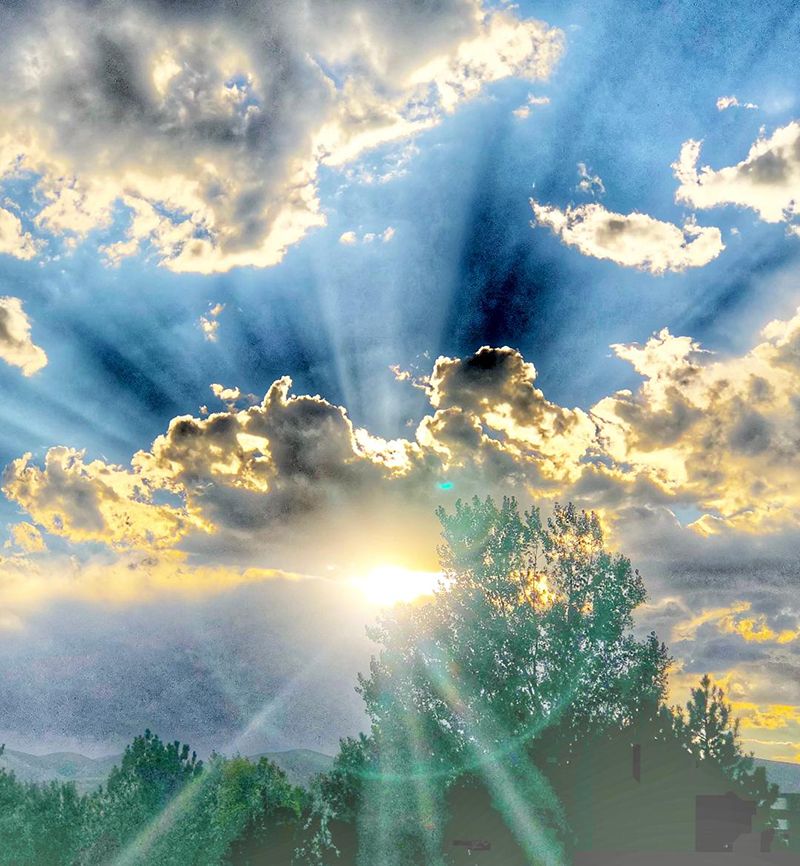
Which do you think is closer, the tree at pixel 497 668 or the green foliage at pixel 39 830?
the tree at pixel 497 668

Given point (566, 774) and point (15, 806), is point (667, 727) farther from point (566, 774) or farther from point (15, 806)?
point (15, 806)

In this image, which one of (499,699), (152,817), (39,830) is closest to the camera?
(499,699)

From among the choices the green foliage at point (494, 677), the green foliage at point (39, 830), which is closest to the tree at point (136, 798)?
the green foliage at point (39, 830)

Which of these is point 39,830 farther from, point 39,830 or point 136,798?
point 136,798

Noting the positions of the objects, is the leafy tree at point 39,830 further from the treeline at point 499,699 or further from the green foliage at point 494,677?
the green foliage at point 494,677

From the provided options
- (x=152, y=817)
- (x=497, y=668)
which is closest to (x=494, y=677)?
(x=497, y=668)

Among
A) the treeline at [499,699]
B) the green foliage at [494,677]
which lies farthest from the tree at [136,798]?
the green foliage at [494,677]

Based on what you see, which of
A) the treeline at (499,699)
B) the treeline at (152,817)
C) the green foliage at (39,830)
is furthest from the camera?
the green foliage at (39,830)

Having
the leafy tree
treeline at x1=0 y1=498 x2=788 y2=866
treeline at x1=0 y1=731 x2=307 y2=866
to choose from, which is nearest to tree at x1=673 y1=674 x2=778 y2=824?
treeline at x1=0 y1=498 x2=788 y2=866

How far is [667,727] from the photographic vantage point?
156 feet

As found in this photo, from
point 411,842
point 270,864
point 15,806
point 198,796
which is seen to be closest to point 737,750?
point 411,842

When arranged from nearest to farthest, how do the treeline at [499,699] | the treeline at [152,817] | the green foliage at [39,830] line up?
the treeline at [499,699] < the treeline at [152,817] < the green foliage at [39,830]

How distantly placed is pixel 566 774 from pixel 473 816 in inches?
202

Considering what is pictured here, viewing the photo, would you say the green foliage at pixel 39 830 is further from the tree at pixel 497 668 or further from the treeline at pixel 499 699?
the tree at pixel 497 668
